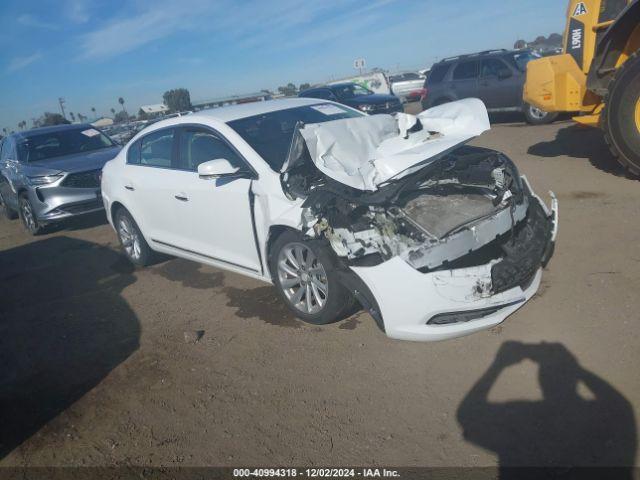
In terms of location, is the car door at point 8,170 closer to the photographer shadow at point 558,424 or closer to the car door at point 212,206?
the car door at point 212,206

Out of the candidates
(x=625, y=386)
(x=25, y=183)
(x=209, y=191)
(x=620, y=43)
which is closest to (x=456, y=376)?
(x=625, y=386)

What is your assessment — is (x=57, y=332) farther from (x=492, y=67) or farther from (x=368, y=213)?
(x=492, y=67)

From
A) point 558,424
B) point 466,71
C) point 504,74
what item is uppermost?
point 466,71

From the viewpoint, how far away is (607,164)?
7.13m

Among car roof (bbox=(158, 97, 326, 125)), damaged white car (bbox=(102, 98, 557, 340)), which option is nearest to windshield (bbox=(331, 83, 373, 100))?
car roof (bbox=(158, 97, 326, 125))

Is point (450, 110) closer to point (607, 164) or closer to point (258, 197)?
point (258, 197)

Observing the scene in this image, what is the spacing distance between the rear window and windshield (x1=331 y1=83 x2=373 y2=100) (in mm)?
3519

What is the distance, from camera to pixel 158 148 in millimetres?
5219

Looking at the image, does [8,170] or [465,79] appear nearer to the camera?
[8,170]

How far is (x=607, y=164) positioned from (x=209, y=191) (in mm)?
5846

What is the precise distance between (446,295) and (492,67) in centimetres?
1143

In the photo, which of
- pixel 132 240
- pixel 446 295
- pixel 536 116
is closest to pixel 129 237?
pixel 132 240

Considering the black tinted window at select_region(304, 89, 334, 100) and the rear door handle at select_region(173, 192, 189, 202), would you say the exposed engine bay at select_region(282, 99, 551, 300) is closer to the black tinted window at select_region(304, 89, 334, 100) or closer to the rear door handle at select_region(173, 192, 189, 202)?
the rear door handle at select_region(173, 192, 189, 202)

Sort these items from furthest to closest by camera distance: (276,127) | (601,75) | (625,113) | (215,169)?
(601,75), (625,113), (276,127), (215,169)
